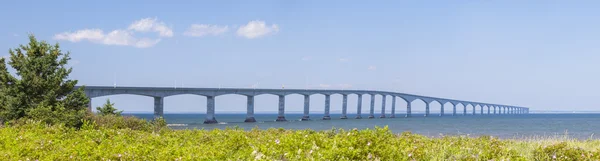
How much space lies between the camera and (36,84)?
88.7 ft

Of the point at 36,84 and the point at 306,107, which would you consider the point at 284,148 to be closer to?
the point at 36,84

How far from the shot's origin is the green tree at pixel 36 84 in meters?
27.1

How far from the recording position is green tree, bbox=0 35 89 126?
2709 cm

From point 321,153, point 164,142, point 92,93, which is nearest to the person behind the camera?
point 321,153

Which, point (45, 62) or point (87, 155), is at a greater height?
point (45, 62)

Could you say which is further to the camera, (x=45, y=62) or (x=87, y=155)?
(x=45, y=62)

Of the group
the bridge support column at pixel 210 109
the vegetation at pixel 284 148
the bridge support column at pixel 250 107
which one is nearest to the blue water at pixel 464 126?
the bridge support column at pixel 250 107

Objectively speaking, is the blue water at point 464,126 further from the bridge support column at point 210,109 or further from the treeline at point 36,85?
the treeline at point 36,85

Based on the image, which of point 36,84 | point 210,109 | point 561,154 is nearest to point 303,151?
point 561,154

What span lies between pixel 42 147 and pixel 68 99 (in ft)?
61.2

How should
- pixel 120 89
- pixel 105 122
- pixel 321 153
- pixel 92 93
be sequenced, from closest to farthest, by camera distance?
pixel 321 153 → pixel 105 122 → pixel 92 93 → pixel 120 89

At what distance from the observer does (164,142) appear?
11398 mm

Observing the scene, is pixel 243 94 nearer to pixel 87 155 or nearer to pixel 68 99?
pixel 68 99

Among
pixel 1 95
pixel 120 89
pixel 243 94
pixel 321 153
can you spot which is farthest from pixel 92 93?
pixel 321 153
